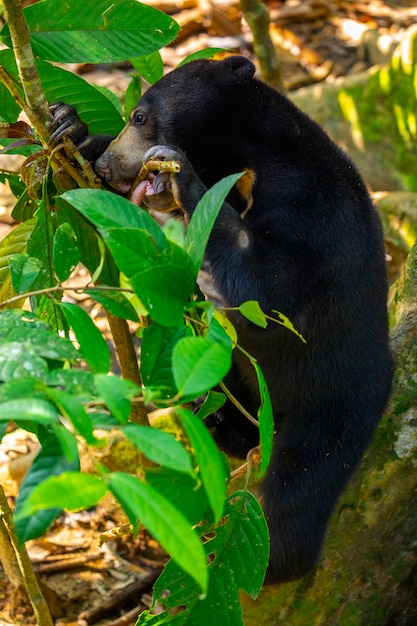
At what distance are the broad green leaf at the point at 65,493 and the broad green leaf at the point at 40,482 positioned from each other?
127 mm

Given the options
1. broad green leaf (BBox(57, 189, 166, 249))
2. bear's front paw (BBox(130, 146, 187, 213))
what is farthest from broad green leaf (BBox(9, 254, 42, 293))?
bear's front paw (BBox(130, 146, 187, 213))

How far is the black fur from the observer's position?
3.03m

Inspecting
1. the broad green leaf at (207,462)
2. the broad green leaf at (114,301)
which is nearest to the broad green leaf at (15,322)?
the broad green leaf at (114,301)

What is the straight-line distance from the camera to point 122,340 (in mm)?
2541

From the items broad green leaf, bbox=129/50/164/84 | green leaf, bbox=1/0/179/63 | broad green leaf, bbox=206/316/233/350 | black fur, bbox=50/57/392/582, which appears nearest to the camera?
broad green leaf, bbox=206/316/233/350

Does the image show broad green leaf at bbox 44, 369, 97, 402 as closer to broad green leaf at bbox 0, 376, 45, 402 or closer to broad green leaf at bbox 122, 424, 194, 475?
broad green leaf at bbox 0, 376, 45, 402

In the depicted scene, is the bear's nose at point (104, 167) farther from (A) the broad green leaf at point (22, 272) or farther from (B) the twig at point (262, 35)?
(B) the twig at point (262, 35)

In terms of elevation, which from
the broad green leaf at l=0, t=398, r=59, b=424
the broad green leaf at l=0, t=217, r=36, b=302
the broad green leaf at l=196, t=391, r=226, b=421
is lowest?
the broad green leaf at l=196, t=391, r=226, b=421

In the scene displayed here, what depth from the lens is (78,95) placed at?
2801mm

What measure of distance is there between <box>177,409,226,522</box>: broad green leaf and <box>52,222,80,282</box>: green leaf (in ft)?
2.14

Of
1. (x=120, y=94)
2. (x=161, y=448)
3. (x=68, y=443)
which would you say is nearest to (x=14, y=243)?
(x=68, y=443)

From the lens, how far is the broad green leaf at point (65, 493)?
3.68 ft

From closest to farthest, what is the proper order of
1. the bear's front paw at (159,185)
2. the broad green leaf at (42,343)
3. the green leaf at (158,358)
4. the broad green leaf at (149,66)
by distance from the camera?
the broad green leaf at (42,343)
the green leaf at (158,358)
the bear's front paw at (159,185)
the broad green leaf at (149,66)

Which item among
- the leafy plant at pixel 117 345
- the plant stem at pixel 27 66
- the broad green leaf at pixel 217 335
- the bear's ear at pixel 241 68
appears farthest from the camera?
the bear's ear at pixel 241 68
